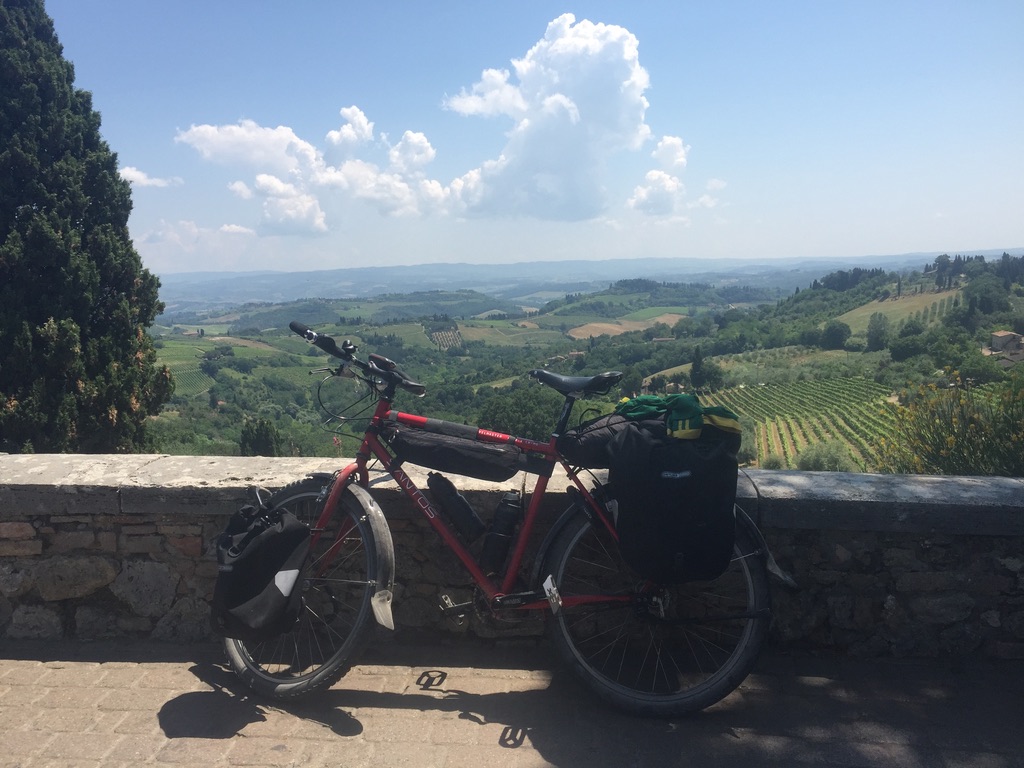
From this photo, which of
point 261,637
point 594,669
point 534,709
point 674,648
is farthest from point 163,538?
point 674,648

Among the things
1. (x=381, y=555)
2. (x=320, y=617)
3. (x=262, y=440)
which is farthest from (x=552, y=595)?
(x=262, y=440)

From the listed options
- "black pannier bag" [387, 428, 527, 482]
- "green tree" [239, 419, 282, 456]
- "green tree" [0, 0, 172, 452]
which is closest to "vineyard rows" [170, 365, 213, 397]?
"green tree" [239, 419, 282, 456]

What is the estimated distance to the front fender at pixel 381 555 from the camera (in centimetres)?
261

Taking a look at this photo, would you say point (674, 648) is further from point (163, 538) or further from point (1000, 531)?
point (163, 538)

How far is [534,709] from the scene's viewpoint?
2.57m

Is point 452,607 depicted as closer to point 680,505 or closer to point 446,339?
point 680,505

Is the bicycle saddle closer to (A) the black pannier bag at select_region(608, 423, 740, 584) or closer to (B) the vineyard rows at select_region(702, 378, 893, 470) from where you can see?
(A) the black pannier bag at select_region(608, 423, 740, 584)

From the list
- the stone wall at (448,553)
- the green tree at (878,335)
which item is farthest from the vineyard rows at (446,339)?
the stone wall at (448,553)

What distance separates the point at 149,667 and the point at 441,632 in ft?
4.40

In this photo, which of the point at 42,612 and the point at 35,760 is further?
the point at 42,612

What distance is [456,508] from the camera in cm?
276

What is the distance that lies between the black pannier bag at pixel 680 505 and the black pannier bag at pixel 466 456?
515mm

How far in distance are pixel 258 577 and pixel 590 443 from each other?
148 cm

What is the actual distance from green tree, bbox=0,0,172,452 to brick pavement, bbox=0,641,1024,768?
7513mm
